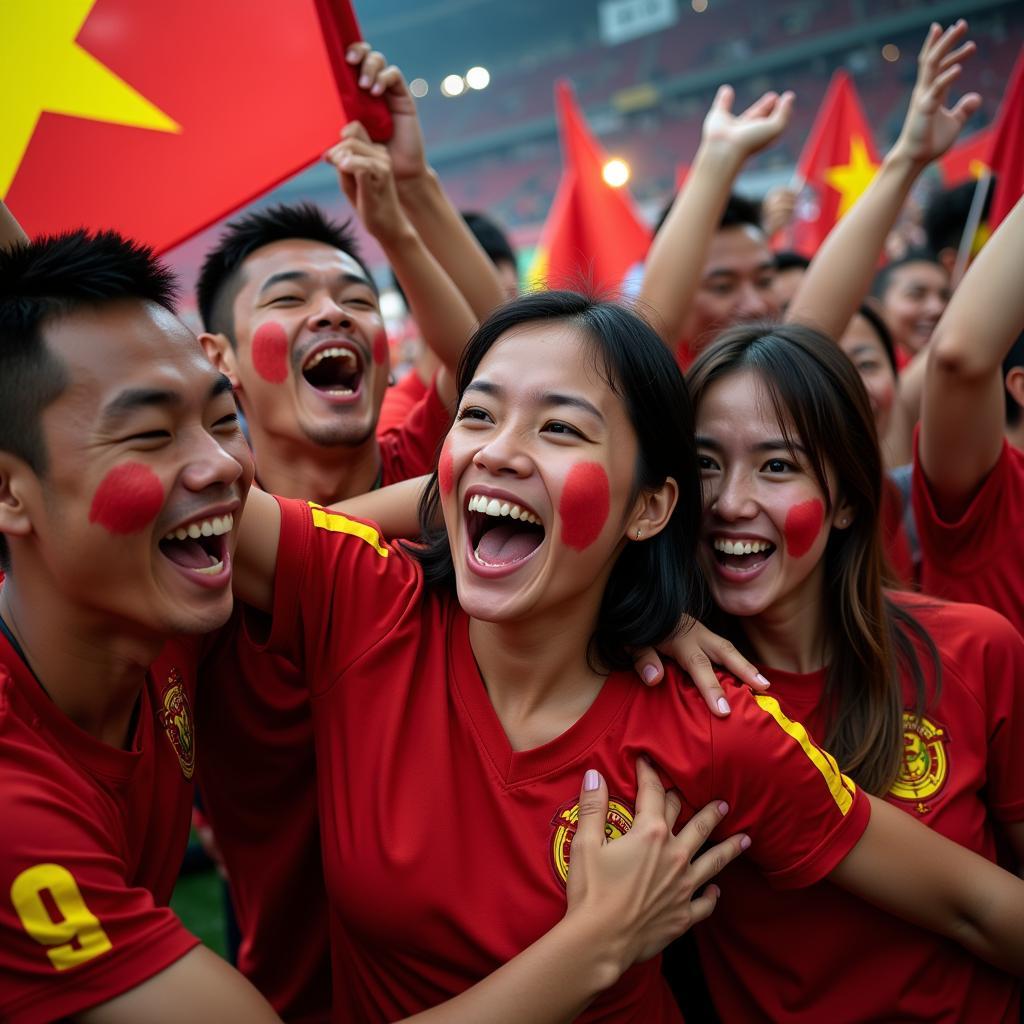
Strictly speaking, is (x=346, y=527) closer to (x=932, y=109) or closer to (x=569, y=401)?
(x=569, y=401)

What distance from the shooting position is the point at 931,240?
5.73 meters

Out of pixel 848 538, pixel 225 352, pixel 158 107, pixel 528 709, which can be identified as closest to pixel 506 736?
pixel 528 709

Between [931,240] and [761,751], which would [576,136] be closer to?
[931,240]

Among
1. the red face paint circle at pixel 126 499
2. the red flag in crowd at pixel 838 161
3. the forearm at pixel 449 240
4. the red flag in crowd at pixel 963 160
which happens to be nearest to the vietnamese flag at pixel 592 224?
the red flag in crowd at pixel 838 161

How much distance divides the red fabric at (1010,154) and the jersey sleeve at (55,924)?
134 inches

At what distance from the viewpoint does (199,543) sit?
182 cm

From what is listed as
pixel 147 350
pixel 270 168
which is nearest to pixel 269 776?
pixel 147 350

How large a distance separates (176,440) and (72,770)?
0.52m

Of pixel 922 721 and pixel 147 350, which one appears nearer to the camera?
pixel 147 350

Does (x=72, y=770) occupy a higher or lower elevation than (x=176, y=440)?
lower

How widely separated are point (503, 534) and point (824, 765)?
2.37 ft

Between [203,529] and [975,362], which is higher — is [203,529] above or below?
above

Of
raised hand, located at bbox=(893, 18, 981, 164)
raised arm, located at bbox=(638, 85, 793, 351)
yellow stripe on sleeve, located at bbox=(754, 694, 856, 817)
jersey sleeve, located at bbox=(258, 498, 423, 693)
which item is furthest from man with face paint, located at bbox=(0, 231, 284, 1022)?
raised hand, located at bbox=(893, 18, 981, 164)

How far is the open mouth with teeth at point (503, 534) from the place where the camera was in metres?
1.92
